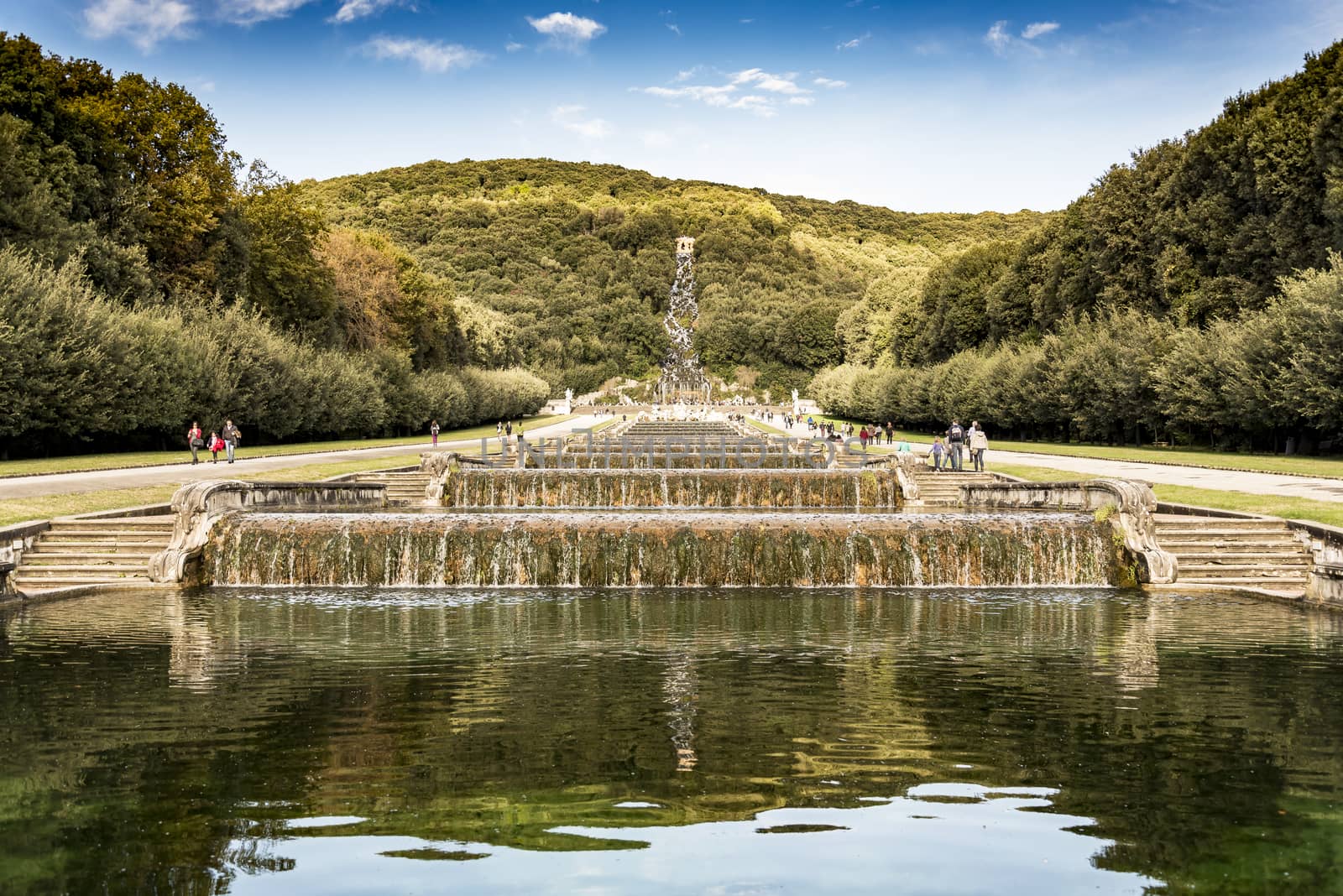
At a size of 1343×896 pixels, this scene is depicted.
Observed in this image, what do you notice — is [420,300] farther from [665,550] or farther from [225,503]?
[665,550]

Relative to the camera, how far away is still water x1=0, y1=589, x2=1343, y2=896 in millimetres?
6230

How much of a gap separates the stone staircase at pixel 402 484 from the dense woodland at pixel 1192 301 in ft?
90.4

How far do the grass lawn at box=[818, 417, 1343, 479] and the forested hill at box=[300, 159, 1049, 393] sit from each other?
6808 cm

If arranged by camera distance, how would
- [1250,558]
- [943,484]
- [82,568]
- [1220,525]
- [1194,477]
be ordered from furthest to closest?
[943,484]
[1194,477]
[1220,525]
[82,568]
[1250,558]

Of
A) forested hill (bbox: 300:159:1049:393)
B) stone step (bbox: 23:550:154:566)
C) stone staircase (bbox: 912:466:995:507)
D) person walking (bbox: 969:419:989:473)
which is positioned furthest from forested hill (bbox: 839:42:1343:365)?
forested hill (bbox: 300:159:1049:393)

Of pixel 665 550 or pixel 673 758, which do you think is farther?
pixel 665 550

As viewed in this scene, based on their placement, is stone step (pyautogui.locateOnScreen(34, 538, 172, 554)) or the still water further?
stone step (pyautogui.locateOnScreen(34, 538, 172, 554))

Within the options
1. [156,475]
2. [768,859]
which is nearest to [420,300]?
[156,475]

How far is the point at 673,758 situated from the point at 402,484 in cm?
2495

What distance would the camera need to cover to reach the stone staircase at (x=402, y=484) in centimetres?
3128

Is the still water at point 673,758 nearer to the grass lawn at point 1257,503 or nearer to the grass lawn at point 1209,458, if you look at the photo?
the grass lawn at point 1257,503

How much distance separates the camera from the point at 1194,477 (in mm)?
30875

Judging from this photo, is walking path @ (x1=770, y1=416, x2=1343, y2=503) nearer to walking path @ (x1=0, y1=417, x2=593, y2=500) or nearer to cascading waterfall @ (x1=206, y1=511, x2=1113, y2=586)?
cascading waterfall @ (x1=206, y1=511, x2=1113, y2=586)

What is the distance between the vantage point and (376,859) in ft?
20.7
